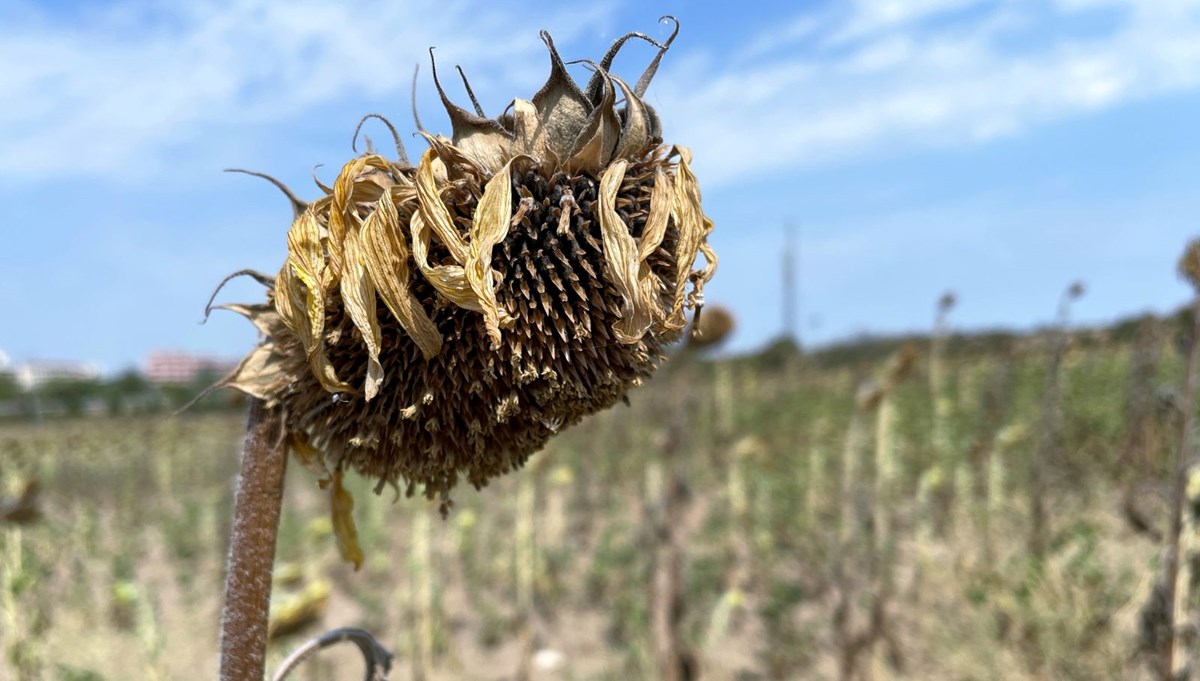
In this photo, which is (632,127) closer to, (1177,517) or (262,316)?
(262,316)

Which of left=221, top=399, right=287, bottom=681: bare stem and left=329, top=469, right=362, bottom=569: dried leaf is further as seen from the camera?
left=329, top=469, right=362, bottom=569: dried leaf

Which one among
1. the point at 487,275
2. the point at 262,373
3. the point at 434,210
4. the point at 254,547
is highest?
the point at 434,210

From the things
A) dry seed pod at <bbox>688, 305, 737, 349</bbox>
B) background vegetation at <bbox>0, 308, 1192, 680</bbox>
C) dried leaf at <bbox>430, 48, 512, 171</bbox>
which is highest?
dry seed pod at <bbox>688, 305, 737, 349</bbox>

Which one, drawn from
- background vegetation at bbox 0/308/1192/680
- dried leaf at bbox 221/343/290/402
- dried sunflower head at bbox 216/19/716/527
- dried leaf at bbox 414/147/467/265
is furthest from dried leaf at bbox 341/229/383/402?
background vegetation at bbox 0/308/1192/680

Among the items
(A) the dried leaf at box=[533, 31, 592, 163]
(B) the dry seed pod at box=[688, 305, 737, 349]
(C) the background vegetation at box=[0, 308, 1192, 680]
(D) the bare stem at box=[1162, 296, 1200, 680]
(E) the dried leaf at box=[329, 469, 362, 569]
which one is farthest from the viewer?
(B) the dry seed pod at box=[688, 305, 737, 349]

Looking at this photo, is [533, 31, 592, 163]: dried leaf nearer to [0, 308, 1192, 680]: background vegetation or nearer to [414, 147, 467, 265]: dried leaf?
[414, 147, 467, 265]: dried leaf

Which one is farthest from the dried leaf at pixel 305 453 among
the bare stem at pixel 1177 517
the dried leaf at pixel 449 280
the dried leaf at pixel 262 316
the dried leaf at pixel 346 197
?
the bare stem at pixel 1177 517

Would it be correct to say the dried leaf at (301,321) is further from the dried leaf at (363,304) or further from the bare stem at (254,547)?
the bare stem at (254,547)

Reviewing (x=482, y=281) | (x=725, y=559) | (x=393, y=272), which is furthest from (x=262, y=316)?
(x=725, y=559)
